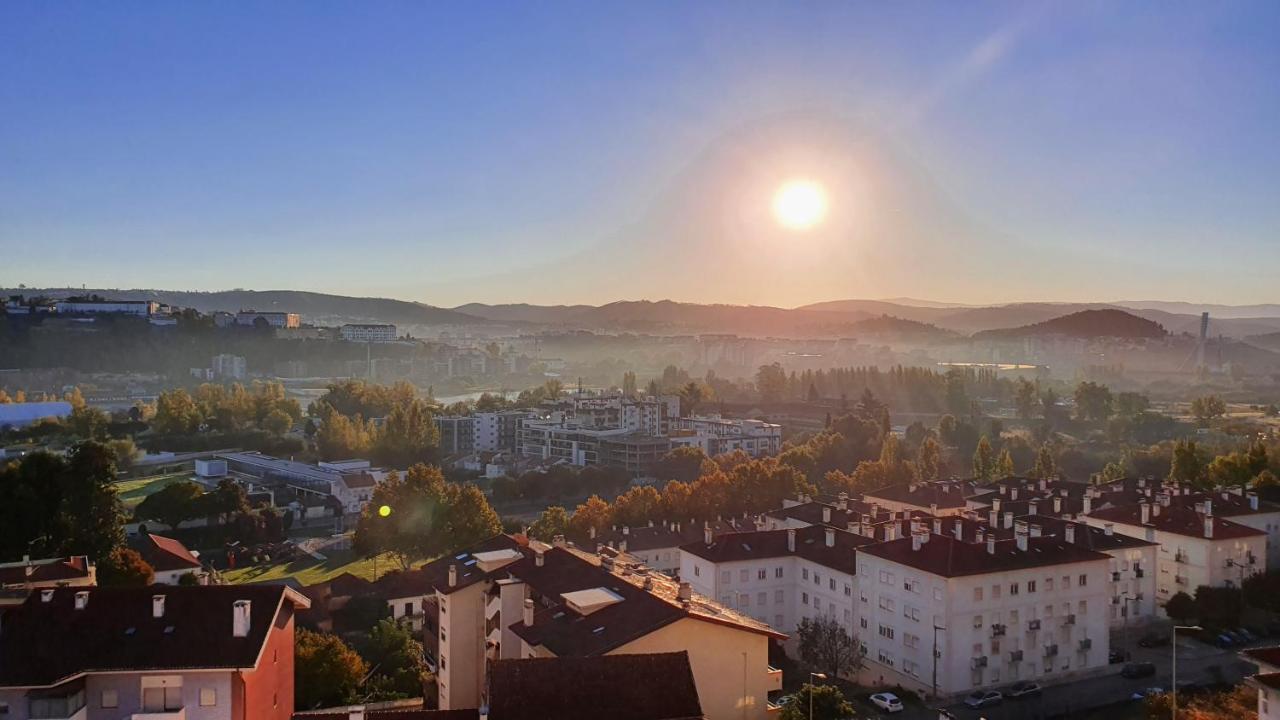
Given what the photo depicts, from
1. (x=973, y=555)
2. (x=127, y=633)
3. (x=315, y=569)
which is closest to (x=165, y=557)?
(x=315, y=569)

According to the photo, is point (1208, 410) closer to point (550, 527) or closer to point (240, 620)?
point (550, 527)

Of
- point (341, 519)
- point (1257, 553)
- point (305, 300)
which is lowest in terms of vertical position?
point (341, 519)

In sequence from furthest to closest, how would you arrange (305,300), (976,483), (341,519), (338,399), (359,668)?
(305,300) → (338,399) → (341,519) → (976,483) → (359,668)

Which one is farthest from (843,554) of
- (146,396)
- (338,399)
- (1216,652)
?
(146,396)

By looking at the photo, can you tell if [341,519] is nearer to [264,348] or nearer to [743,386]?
[743,386]

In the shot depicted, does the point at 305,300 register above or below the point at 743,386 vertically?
above

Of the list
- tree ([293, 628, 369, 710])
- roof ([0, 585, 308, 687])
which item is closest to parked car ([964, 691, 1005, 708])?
tree ([293, 628, 369, 710])

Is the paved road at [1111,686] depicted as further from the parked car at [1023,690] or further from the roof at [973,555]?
the roof at [973,555]

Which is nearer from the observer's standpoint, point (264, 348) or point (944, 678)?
point (944, 678)
